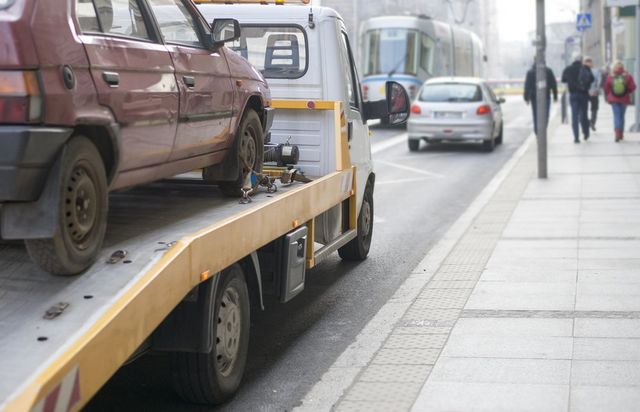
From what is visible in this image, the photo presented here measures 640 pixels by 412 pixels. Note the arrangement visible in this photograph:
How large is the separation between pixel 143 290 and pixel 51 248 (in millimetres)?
406

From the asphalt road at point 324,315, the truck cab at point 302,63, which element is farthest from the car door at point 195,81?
the truck cab at point 302,63

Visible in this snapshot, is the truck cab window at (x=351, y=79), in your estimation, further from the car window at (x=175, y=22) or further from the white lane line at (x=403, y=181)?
the white lane line at (x=403, y=181)

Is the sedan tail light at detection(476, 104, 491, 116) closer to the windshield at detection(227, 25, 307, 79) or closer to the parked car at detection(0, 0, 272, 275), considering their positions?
the windshield at detection(227, 25, 307, 79)

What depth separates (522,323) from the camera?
7465 mm

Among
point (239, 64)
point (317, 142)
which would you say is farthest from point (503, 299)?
point (239, 64)

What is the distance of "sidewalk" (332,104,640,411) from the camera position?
5.83 m

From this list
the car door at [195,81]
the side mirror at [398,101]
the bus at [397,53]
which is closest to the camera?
the car door at [195,81]

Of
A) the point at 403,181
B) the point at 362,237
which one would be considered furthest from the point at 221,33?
the point at 403,181

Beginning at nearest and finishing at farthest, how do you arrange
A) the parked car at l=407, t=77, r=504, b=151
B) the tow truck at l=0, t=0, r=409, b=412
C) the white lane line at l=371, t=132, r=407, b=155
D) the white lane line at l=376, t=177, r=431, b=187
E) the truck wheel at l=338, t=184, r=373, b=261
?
the tow truck at l=0, t=0, r=409, b=412, the truck wheel at l=338, t=184, r=373, b=261, the white lane line at l=376, t=177, r=431, b=187, the parked car at l=407, t=77, r=504, b=151, the white lane line at l=371, t=132, r=407, b=155

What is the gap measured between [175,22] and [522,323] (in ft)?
9.52

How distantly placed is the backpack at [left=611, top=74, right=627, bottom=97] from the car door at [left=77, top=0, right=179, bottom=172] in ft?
60.2

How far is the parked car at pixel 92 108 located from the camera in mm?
4500

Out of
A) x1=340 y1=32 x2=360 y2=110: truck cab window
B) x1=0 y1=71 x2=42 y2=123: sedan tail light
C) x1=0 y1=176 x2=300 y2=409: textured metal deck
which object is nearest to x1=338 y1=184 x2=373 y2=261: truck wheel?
x1=340 y1=32 x2=360 y2=110: truck cab window

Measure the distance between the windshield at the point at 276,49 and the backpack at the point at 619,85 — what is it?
15154 millimetres
